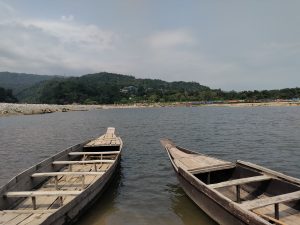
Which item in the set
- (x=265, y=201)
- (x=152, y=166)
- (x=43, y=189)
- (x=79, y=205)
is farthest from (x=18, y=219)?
(x=152, y=166)

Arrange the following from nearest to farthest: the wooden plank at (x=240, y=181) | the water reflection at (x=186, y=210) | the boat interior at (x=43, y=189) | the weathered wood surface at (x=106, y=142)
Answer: the boat interior at (x=43, y=189) → the wooden plank at (x=240, y=181) → the water reflection at (x=186, y=210) → the weathered wood surface at (x=106, y=142)

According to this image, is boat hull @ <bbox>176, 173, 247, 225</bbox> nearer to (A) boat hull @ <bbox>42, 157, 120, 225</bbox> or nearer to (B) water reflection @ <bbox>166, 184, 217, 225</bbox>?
(B) water reflection @ <bbox>166, 184, 217, 225</bbox>

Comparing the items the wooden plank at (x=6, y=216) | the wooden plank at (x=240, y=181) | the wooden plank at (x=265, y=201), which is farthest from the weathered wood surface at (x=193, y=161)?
the wooden plank at (x=6, y=216)

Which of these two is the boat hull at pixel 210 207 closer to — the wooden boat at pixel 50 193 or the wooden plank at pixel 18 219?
the wooden boat at pixel 50 193

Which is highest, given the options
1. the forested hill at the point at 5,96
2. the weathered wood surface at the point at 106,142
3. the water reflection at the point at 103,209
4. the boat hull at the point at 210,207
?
the forested hill at the point at 5,96

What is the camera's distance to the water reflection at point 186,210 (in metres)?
10.8

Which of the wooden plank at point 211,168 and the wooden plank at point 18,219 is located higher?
the wooden plank at point 211,168

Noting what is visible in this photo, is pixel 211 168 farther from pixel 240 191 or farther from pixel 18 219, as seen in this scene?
pixel 18 219

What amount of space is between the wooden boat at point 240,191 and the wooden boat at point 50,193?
379cm

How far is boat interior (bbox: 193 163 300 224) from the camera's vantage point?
8406 millimetres

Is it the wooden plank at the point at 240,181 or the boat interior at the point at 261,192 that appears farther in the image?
the wooden plank at the point at 240,181

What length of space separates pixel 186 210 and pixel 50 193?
5.29 meters

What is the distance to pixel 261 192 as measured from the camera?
10.9 meters

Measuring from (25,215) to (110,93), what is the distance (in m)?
191
